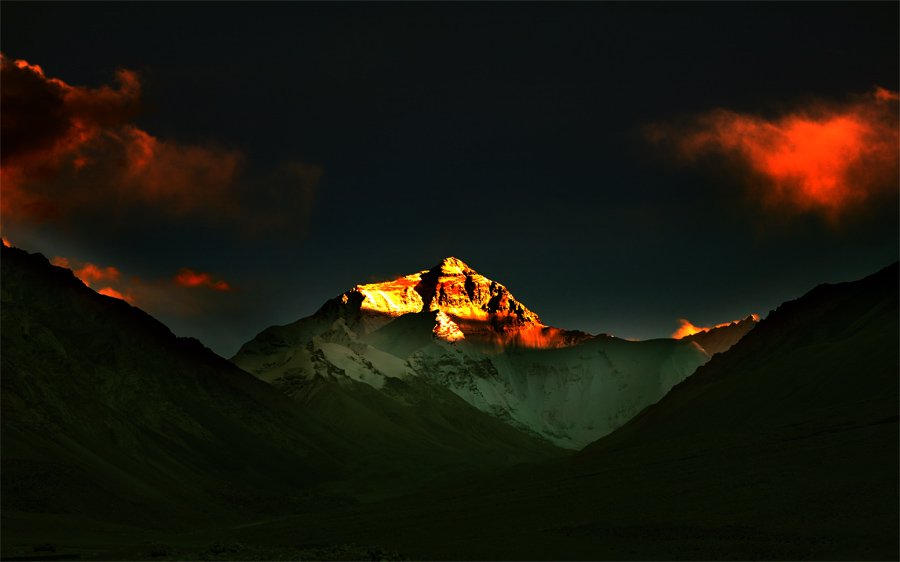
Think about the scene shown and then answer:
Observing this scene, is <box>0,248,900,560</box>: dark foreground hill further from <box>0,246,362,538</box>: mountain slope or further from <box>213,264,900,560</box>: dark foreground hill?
<box>0,246,362,538</box>: mountain slope

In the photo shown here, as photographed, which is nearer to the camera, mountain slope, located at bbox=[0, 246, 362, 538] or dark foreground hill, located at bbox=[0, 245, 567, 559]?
dark foreground hill, located at bbox=[0, 245, 567, 559]

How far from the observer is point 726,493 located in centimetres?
6241

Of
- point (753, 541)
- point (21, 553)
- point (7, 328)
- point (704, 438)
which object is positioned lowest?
point (21, 553)

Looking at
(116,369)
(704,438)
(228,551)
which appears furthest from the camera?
(116,369)

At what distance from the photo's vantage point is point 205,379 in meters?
157

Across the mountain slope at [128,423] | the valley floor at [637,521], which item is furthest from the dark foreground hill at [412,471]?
the mountain slope at [128,423]

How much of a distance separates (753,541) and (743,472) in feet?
67.8

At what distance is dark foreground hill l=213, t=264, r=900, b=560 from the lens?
50.8 m

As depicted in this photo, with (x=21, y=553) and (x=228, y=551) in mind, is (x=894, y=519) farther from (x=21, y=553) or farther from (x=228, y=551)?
(x=21, y=553)

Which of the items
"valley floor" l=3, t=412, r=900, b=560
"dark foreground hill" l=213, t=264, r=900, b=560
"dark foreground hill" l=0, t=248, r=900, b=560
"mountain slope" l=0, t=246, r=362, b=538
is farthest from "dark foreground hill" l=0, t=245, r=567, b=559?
"dark foreground hill" l=213, t=264, r=900, b=560

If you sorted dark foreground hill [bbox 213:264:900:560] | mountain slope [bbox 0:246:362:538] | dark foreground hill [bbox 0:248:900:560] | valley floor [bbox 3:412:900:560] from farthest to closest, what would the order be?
mountain slope [bbox 0:246:362:538] → dark foreground hill [bbox 0:248:900:560] → dark foreground hill [bbox 213:264:900:560] → valley floor [bbox 3:412:900:560]

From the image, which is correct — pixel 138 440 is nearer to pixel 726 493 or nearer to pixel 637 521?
pixel 637 521

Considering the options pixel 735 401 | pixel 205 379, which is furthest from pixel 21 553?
pixel 205 379

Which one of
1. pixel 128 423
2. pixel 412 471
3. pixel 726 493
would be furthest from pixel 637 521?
pixel 412 471
